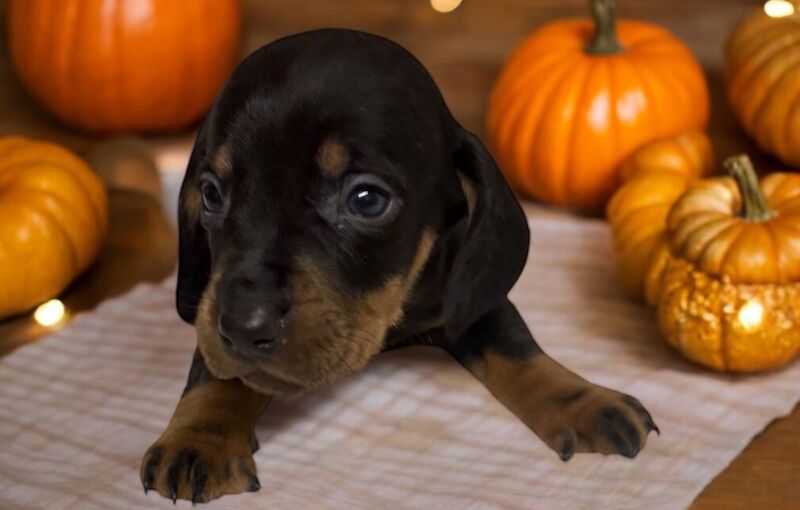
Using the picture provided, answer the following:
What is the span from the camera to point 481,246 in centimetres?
256

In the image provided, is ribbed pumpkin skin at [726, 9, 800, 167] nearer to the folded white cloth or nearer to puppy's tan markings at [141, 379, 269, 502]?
the folded white cloth

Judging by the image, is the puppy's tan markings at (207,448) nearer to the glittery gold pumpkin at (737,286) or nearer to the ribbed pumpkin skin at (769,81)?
the glittery gold pumpkin at (737,286)

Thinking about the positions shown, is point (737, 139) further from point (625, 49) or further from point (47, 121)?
point (47, 121)

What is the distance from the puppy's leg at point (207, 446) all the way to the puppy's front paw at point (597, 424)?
595 mm

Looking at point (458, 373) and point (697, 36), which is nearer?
point (458, 373)

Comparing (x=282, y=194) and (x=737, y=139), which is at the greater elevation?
(x=282, y=194)

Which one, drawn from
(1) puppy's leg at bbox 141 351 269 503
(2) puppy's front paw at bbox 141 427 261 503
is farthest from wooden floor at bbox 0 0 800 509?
(2) puppy's front paw at bbox 141 427 261 503

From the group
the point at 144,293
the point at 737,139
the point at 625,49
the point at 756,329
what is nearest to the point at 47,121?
the point at 144,293

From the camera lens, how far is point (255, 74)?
243cm

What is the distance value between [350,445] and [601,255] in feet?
3.63

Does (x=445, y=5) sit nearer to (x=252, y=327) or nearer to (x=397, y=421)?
(x=397, y=421)

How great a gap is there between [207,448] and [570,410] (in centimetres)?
71

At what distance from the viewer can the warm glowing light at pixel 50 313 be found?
3.33m

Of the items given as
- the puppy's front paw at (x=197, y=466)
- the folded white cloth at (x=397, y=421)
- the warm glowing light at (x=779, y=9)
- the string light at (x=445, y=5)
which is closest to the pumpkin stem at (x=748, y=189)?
the folded white cloth at (x=397, y=421)
